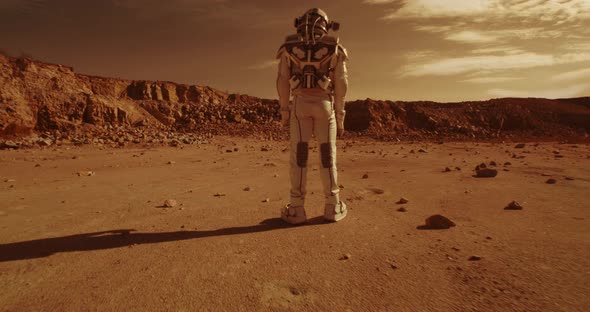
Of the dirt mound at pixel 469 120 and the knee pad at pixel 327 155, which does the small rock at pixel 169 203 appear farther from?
the dirt mound at pixel 469 120

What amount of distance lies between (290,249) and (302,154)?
4.24 feet

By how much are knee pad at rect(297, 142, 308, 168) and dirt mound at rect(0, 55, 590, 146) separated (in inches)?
473

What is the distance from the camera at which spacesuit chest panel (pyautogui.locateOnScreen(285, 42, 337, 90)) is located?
150 inches

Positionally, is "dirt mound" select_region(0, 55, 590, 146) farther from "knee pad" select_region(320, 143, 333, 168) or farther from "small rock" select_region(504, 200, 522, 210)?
"small rock" select_region(504, 200, 522, 210)

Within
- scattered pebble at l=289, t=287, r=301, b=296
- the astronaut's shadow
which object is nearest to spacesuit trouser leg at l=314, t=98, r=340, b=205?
the astronaut's shadow

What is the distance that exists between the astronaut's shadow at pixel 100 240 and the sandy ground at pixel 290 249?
0.06 ft

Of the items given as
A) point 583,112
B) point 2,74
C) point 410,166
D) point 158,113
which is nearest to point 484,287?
point 410,166

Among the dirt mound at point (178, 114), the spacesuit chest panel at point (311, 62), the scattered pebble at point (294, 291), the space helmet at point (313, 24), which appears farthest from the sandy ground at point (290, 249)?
the dirt mound at point (178, 114)

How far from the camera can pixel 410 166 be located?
7.80m

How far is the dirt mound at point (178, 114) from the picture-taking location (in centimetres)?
1479

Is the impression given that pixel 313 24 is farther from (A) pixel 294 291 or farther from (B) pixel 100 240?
(B) pixel 100 240

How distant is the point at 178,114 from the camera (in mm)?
22750

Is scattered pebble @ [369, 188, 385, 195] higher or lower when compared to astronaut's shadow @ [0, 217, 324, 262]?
higher

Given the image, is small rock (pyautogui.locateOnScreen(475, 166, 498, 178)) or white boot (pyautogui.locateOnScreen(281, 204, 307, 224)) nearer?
white boot (pyautogui.locateOnScreen(281, 204, 307, 224))
